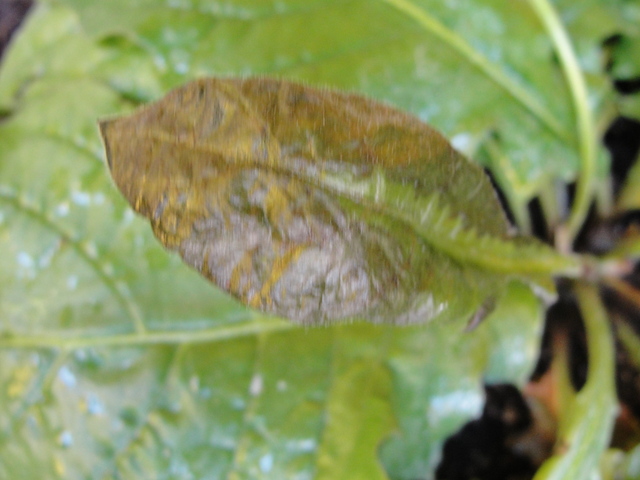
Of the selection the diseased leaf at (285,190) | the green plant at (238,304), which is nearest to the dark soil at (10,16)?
the green plant at (238,304)

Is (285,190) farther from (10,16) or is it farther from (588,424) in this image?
(10,16)

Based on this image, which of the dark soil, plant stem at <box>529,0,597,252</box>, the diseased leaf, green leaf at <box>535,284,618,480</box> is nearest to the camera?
the diseased leaf

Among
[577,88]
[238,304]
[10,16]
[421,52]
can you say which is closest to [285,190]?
[238,304]

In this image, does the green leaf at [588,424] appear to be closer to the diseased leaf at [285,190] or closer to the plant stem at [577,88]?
the plant stem at [577,88]

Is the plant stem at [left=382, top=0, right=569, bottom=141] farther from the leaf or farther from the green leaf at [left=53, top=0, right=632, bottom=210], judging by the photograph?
the leaf

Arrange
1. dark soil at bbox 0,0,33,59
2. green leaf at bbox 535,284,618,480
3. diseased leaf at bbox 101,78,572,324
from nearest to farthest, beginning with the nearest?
diseased leaf at bbox 101,78,572,324 → green leaf at bbox 535,284,618,480 → dark soil at bbox 0,0,33,59

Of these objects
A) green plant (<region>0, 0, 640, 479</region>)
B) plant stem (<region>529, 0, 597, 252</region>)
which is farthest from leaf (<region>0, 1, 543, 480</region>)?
plant stem (<region>529, 0, 597, 252</region>)
